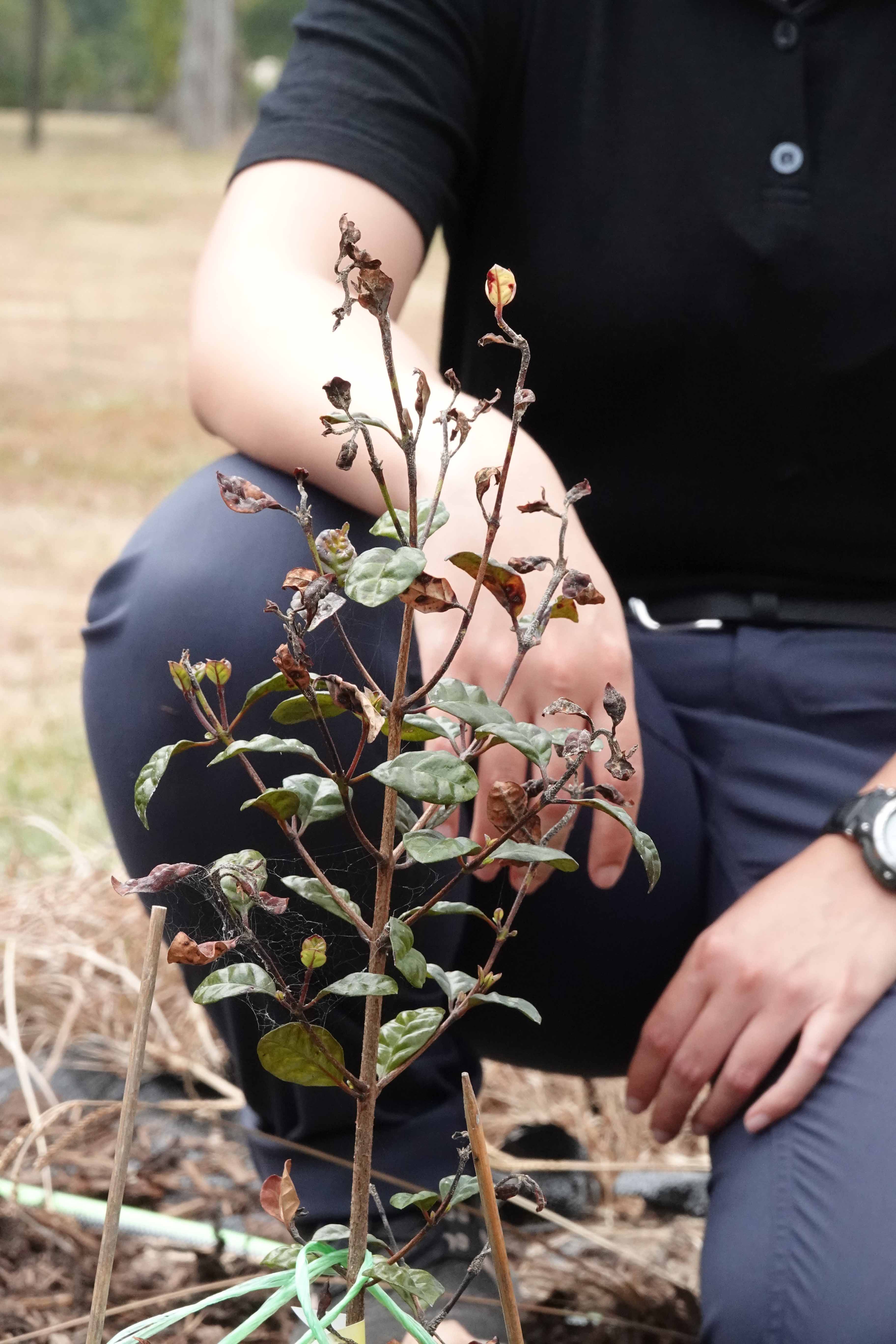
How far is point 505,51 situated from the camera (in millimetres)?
866

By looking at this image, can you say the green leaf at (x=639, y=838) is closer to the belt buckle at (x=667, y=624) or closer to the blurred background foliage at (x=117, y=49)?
the belt buckle at (x=667, y=624)

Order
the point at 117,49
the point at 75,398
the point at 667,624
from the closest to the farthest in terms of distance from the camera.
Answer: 1. the point at 667,624
2. the point at 75,398
3. the point at 117,49

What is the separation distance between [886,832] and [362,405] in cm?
36

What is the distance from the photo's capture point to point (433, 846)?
1.12 feet

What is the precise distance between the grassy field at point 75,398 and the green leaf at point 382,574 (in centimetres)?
111

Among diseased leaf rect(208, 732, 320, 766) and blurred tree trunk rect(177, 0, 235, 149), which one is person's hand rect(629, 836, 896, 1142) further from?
blurred tree trunk rect(177, 0, 235, 149)

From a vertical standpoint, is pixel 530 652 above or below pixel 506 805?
below

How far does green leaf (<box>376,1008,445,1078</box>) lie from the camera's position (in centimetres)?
38

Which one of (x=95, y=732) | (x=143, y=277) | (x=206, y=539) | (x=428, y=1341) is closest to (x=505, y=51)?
(x=206, y=539)

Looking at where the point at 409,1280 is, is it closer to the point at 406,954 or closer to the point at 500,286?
the point at 406,954

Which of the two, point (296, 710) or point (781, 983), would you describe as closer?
point (296, 710)

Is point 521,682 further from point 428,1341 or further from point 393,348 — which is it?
point 428,1341

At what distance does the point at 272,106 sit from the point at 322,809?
60 cm

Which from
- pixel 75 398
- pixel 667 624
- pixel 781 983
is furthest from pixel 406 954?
pixel 75 398
